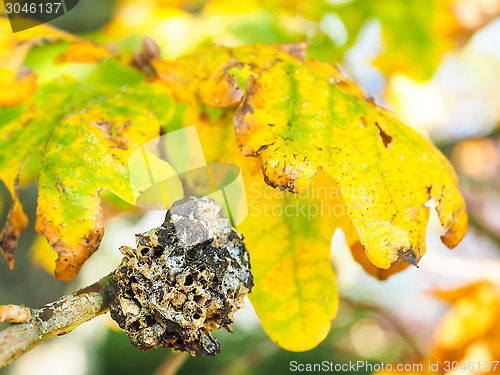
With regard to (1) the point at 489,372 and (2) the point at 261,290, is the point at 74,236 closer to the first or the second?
(2) the point at 261,290

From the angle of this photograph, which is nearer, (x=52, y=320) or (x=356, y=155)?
(x=52, y=320)

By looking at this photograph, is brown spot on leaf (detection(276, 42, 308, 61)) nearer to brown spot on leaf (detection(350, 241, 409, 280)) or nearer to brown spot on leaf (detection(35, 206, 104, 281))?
brown spot on leaf (detection(350, 241, 409, 280))

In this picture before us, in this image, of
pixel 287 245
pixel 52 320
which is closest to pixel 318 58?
pixel 287 245

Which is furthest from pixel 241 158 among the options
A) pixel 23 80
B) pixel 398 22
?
pixel 398 22

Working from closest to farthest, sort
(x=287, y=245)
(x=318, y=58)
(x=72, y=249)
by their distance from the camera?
(x=72, y=249) < (x=287, y=245) < (x=318, y=58)

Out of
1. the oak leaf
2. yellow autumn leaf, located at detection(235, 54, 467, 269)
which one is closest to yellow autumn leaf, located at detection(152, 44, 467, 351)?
yellow autumn leaf, located at detection(235, 54, 467, 269)

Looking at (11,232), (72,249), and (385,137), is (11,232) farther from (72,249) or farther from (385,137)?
(385,137)
